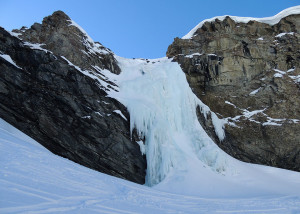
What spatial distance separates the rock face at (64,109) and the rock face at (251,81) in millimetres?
9085

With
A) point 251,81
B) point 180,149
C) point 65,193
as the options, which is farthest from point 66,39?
point 251,81

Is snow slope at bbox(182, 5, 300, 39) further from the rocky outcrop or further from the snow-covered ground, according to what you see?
the rocky outcrop

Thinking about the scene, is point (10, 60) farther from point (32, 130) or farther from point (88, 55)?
point (88, 55)

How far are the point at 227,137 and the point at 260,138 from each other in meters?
2.98

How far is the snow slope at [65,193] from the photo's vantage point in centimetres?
579

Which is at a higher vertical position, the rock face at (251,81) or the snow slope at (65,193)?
the rock face at (251,81)

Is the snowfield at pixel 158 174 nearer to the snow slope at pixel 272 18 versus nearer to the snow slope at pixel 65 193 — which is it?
the snow slope at pixel 65 193

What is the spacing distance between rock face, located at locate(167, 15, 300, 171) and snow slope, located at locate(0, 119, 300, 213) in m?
14.0

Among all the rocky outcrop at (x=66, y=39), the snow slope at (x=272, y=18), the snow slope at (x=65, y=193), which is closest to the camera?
the snow slope at (x=65, y=193)

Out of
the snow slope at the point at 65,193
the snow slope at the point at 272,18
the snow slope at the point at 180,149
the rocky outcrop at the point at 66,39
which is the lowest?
the snow slope at the point at 65,193

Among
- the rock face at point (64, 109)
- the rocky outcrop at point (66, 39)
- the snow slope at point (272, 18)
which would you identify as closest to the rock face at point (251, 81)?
the snow slope at point (272, 18)

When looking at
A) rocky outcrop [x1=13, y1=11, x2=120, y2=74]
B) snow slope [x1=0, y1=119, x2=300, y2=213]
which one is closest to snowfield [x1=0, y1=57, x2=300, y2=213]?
snow slope [x1=0, y1=119, x2=300, y2=213]

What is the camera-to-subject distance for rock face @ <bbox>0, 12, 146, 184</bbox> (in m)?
14.8

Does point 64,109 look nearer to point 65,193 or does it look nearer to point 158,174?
point 158,174
